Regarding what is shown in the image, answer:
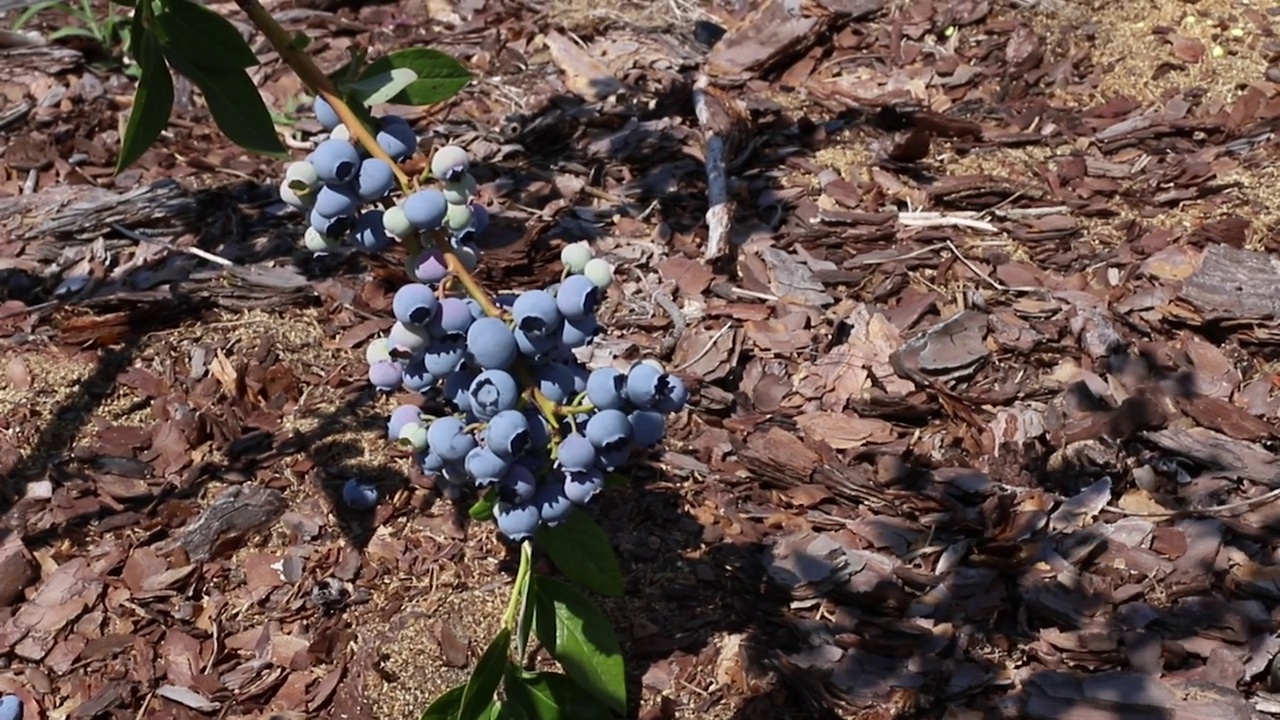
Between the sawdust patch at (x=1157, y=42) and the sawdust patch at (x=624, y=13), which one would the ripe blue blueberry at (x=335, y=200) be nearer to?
the sawdust patch at (x=624, y=13)

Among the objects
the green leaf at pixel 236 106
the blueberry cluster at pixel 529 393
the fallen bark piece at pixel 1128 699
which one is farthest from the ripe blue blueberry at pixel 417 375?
the fallen bark piece at pixel 1128 699

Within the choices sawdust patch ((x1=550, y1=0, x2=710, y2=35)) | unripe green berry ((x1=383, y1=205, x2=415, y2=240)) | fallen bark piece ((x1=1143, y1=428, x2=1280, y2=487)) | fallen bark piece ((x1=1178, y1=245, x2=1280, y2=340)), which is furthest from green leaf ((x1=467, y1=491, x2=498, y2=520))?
sawdust patch ((x1=550, y1=0, x2=710, y2=35))

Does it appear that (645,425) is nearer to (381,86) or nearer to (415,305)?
(415,305)

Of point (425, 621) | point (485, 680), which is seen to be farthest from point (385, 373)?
point (425, 621)

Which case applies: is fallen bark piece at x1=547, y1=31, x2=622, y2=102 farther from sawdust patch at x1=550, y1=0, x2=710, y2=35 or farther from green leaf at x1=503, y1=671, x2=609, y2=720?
green leaf at x1=503, y1=671, x2=609, y2=720

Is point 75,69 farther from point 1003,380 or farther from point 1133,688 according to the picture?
point 1133,688

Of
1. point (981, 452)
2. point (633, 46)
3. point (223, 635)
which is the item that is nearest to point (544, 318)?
point (223, 635)
